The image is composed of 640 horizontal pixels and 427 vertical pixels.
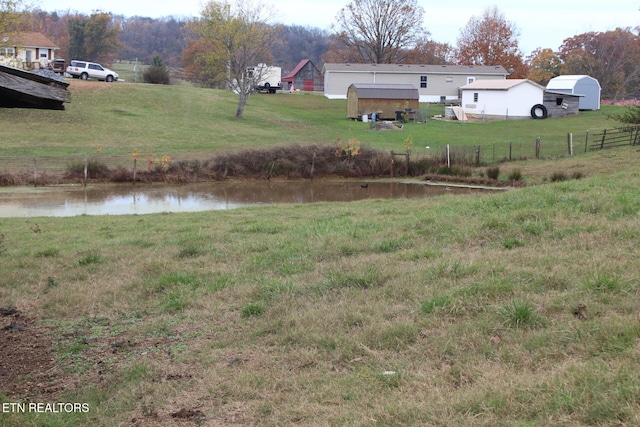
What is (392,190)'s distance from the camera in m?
28.1

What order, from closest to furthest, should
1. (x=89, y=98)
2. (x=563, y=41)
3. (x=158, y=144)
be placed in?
(x=158, y=144), (x=89, y=98), (x=563, y=41)

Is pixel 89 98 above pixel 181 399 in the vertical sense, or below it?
above

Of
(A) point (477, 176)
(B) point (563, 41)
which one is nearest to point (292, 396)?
(A) point (477, 176)

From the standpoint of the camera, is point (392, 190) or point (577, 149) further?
point (577, 149)

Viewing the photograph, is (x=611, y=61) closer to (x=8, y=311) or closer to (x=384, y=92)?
(x=384, y=92)

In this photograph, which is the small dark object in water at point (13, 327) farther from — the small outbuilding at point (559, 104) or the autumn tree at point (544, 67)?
the autumn tree at point (544, 67)

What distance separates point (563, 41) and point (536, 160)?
7658 centimetres

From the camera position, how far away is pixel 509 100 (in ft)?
192

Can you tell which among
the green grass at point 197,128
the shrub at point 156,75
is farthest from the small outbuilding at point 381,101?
the shrub at point 156,75

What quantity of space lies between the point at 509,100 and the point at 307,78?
142ft

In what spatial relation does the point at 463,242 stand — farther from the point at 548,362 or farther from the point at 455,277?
the point at 548,362

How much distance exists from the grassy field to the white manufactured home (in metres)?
62.3

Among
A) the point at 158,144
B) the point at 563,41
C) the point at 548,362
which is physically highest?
the point at 563,41

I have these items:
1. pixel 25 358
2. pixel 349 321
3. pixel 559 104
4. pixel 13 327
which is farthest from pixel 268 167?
pixel 559 104
